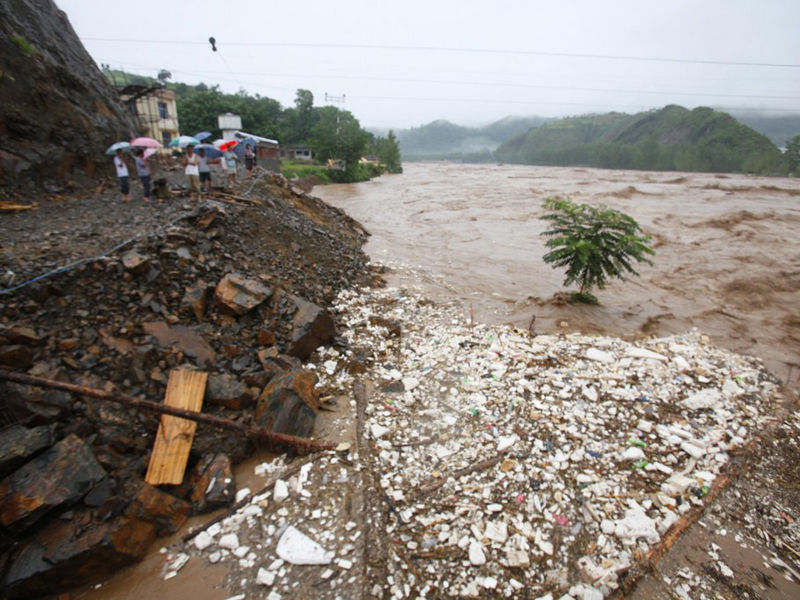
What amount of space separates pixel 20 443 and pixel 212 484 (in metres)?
1.50

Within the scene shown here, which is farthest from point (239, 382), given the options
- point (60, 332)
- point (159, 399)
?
point (60, 332)

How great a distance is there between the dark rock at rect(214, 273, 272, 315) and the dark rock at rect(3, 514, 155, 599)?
9.31ft

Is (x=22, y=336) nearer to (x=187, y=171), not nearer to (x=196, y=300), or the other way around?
(x=196, y=300)

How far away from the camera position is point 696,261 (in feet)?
45.4

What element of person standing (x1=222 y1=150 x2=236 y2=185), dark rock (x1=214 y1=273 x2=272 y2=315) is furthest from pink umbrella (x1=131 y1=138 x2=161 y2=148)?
dark rock (x1=214 y1=273 x2=272 y2=315)

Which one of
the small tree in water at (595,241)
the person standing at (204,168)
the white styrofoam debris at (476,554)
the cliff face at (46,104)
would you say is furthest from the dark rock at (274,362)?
the cliff face at (46,104)

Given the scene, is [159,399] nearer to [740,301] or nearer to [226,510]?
[226,510]

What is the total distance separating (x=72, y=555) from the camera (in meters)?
2.73

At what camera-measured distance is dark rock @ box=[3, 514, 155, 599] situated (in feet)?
8.68

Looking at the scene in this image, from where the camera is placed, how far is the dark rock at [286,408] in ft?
13.7

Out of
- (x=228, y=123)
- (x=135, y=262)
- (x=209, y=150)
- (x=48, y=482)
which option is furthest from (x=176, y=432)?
(x=228, y=123)

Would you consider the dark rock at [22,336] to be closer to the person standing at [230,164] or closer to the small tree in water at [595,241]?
the small tree in water at [595,241]

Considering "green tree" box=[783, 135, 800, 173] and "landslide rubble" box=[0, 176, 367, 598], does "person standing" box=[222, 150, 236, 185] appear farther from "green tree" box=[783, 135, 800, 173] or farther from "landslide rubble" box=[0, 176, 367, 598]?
"green tree" box=[783, 135, 800, 173]

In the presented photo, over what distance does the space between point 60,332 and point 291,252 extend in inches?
184
